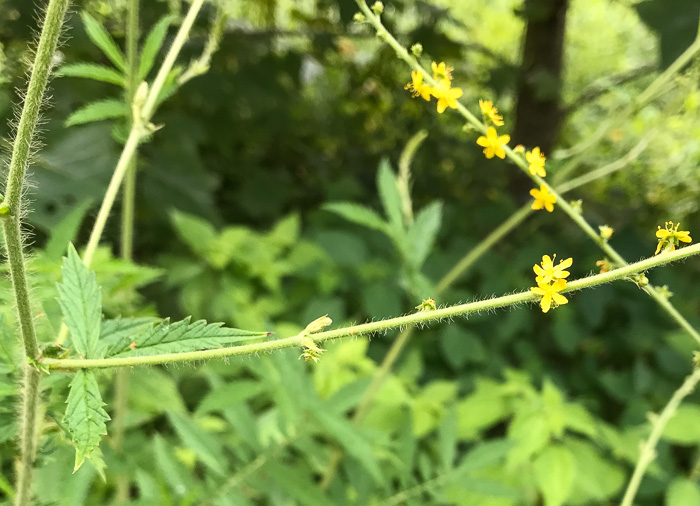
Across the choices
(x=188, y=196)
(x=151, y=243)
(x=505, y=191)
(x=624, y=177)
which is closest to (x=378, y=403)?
(x=188, y=196)

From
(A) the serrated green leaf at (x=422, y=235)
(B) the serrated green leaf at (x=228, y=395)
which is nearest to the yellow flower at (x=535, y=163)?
(A) the serrated green leaf at (x=422, y=235)

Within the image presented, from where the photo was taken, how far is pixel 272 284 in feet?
4.21

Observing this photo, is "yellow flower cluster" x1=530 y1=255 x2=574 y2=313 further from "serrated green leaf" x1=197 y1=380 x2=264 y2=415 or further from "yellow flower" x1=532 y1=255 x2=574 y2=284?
"serrated green leaf" x1=197 y1=380 x2=264 y2=415

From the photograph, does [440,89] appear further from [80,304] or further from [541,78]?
[541,78]

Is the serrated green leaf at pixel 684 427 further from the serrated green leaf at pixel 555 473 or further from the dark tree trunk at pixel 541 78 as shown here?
the dark tree trunk at pixel 541 78

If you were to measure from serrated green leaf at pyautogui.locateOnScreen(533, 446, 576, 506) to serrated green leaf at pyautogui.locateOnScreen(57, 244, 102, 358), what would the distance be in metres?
0.87

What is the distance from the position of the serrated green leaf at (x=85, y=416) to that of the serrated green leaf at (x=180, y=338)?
0.09ft

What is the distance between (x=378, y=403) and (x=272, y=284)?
1.37 ft

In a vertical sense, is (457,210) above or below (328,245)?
above

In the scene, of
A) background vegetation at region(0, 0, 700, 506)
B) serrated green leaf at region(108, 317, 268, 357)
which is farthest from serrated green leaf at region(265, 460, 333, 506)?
serrated green leaf at region(108, 317, 268, 357)

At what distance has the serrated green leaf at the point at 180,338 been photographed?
320mm

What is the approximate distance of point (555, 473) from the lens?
95cm

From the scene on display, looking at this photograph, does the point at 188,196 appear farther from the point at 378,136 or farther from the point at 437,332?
the point at 378,136

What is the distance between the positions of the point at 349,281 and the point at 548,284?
112 cm
